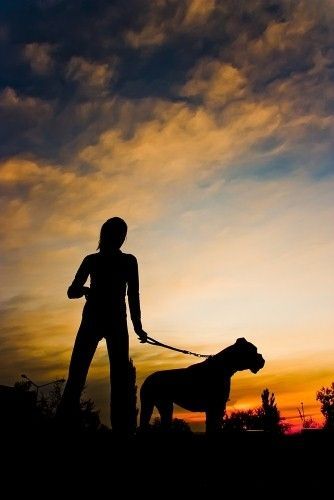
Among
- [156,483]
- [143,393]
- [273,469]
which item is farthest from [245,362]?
[156,483]

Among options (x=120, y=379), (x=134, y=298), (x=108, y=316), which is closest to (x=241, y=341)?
(x=134, y=298)

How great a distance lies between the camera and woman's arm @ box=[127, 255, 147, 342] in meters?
5.80

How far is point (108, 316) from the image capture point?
5469 mm

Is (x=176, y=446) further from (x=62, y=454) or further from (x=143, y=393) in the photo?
(x=143, y=393)

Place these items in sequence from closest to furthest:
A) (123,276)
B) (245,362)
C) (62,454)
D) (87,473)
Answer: (87,473) → (62,454) → (123,276) → (245,362)

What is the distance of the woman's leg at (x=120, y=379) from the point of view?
5355 mm

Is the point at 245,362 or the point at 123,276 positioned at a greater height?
the point at 123,276

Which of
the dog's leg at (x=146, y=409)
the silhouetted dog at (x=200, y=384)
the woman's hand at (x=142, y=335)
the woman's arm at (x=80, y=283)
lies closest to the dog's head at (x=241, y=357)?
the silhouetted dog at (x=200, y=384)

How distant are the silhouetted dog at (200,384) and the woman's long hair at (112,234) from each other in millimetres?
3344

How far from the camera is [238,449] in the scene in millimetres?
4855

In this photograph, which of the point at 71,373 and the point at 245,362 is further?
the point at 245,362

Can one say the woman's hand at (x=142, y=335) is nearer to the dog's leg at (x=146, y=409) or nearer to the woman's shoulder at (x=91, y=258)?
the woman's shoulder at (x=91, y=258)

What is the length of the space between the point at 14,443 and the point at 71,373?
133cm

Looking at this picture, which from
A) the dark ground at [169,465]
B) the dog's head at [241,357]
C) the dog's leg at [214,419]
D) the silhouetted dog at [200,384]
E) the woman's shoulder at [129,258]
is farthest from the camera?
the dog's head at [241,357]
